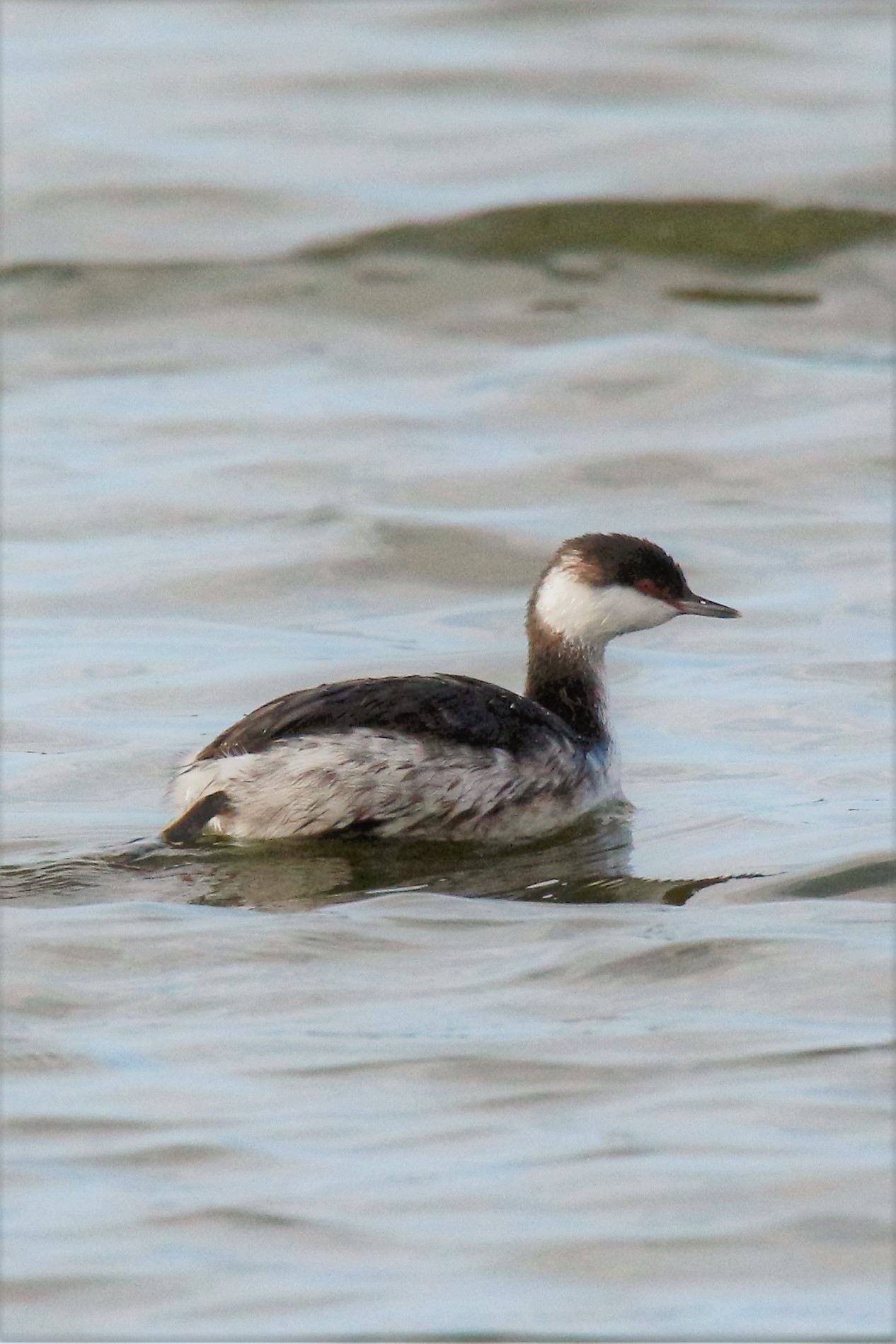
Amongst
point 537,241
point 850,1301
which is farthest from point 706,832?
point 537,241

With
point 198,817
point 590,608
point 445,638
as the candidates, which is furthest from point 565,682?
point 445,638

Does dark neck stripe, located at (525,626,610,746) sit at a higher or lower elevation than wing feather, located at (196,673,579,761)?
lower

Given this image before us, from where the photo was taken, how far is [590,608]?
25.6 feet

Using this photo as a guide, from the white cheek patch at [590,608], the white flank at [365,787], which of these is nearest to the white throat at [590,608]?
the white cheek patch at [590,608]

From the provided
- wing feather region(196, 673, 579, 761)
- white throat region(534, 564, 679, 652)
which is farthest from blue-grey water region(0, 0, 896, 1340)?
white throat region(534, 564, 679, 652)

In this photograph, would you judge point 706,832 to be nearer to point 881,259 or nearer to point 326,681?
point 326,681

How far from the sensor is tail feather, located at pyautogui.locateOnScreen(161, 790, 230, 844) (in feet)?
22.4

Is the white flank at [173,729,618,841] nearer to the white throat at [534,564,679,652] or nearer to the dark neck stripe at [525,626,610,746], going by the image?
the dark neck stripe at [525,626,610,746]

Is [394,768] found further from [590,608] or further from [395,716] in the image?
[590,608]

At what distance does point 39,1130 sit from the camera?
4.70 metres

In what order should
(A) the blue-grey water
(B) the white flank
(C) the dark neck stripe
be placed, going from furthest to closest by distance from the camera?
1. (C) the dark neck stripe
2. (B) the white flank
3. (A) the blue-grey water

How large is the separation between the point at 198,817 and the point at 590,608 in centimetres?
159

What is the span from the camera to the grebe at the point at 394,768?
676 cm

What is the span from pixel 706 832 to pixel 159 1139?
9.59ft
